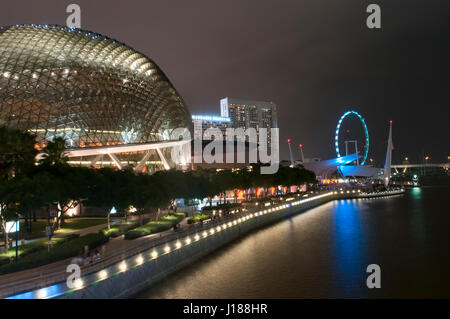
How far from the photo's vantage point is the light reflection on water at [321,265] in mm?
A: 18344

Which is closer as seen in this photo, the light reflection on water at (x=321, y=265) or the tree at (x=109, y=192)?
the light reflection on water at (x=321, y=265)

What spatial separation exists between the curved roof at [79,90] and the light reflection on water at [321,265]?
23.8 meters

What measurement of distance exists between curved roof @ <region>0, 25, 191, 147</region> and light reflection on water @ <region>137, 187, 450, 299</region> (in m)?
23.8

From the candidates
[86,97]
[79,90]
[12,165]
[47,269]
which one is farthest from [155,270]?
[79,90]

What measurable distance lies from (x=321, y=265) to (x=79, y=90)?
121 feet

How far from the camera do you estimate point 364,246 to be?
29.2m

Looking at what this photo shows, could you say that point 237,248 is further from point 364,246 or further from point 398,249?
point 398,249

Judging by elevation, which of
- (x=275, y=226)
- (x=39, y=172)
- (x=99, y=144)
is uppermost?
(x=99, y=144)

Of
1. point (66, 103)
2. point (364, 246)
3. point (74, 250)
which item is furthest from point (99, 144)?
point (364, 246)

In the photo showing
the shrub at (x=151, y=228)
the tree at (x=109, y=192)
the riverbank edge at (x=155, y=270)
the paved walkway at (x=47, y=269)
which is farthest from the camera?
the tree at (x=109, y=192)

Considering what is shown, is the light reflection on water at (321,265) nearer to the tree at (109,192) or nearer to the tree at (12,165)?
the tree at (109,192)

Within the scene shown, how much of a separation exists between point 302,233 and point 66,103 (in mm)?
31752

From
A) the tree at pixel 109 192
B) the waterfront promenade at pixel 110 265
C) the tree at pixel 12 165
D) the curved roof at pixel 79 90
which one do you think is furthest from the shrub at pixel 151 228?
the curved roof at pixel 79 90

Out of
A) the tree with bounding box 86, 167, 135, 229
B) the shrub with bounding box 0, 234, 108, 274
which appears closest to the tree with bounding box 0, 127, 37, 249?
the shrub with bounding box 0, 234, 108, 274
